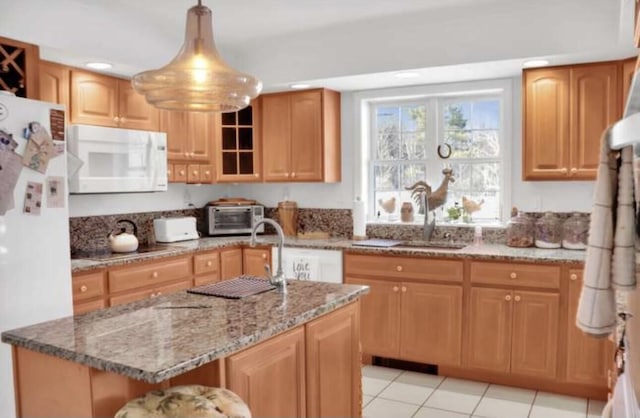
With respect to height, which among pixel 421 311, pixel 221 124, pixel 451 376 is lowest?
pixel 451 376

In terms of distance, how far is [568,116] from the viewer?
3822mm

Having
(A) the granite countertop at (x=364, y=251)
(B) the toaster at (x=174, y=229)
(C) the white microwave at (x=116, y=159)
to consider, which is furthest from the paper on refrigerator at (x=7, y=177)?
(B) the toaster at (x=174, y=229)

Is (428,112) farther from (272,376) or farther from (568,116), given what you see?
(272,376)

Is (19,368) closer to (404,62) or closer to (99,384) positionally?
(99,384)

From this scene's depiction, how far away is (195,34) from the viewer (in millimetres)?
2344

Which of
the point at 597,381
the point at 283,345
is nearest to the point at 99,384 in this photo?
the point at 283,345

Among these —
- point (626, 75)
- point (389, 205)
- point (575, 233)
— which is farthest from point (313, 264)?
point (626, 75)

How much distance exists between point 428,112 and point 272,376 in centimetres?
313

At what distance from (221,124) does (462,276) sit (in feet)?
8.23

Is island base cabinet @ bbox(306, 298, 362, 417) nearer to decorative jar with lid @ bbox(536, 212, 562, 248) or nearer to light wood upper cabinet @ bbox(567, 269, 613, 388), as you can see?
light wood upper cabinet @ bbox(567, 269, 613, 388)

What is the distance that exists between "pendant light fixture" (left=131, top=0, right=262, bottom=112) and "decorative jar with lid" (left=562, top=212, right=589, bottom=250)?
2.67 metres

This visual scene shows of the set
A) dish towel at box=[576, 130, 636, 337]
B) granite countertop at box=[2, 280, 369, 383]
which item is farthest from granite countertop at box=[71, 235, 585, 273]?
dish towel at box=[576, 130, 636, 337]

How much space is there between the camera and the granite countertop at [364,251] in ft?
11.7

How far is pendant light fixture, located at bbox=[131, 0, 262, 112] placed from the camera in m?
2.22
